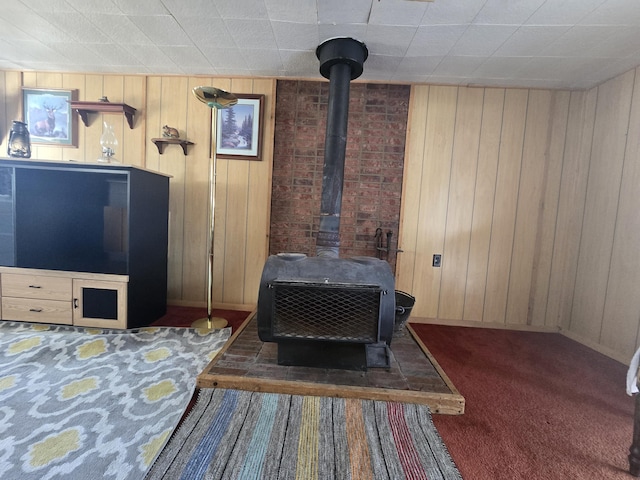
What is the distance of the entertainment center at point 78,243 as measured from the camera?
79.1 inches

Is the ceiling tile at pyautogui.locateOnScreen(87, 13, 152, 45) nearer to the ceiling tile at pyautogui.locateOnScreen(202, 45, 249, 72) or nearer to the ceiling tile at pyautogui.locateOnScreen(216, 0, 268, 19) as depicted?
the ceiling tile at pyautogui.locateOnScreen(202, 45, 249, 72)

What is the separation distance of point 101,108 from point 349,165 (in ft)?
7.55

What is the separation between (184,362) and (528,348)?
252 centimetres

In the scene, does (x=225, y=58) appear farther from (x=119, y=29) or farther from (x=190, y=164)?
(x=190, y=164)

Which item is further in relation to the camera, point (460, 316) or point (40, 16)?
point (460, 316)

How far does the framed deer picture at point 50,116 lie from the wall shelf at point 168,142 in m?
0.85

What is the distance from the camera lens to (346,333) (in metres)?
1.41

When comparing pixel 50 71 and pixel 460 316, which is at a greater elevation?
pixel 50 71

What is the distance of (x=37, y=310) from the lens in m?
2.04

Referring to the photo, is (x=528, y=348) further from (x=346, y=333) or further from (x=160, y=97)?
(x=160, y=97)

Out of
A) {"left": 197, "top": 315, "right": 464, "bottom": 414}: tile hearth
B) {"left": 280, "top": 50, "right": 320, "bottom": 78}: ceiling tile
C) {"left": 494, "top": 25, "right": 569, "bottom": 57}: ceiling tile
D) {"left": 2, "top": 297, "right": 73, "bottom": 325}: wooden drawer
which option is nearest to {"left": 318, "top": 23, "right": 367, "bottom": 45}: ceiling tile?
{"left": 280, "top": 50, "right": 320, "bottom": 78}: ceiling tile

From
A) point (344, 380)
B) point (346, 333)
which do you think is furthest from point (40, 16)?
point (344, 380)

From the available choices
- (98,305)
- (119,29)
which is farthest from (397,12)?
(98,305)

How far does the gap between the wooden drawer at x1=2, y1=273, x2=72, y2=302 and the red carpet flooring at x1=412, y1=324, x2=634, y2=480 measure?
8.62 feet
